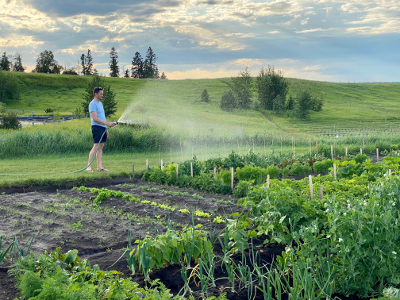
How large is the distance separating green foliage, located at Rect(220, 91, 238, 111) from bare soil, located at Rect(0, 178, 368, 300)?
29.0 metres

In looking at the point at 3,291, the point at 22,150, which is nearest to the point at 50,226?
the point at 3,291

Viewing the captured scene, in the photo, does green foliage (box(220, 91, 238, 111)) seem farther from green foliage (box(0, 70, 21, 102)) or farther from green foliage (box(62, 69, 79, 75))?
green foliage (box(62, 69, 79, 75))

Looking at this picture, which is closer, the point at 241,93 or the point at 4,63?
the point at 241,93

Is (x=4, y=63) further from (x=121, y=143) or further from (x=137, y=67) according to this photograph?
(x=121, y=143)

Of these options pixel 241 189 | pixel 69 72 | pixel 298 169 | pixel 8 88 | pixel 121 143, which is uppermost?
pixel 69 72

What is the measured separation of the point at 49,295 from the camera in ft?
9.21

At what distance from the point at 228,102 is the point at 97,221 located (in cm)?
3262

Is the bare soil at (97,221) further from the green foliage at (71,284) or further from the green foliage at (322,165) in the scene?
the green foliage at (322,165)

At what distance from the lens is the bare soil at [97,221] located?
3.80 m

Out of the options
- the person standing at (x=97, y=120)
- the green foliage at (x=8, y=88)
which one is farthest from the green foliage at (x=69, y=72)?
the person standing at (x=97, y=120)

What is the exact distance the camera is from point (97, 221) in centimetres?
559

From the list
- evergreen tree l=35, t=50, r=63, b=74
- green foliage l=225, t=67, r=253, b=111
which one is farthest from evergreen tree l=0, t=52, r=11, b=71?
green foliage l=225, t=67, r=253, b=111

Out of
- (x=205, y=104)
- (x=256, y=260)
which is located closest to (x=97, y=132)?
(x=256, y=260)

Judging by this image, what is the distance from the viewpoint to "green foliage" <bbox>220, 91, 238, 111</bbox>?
36.4m
